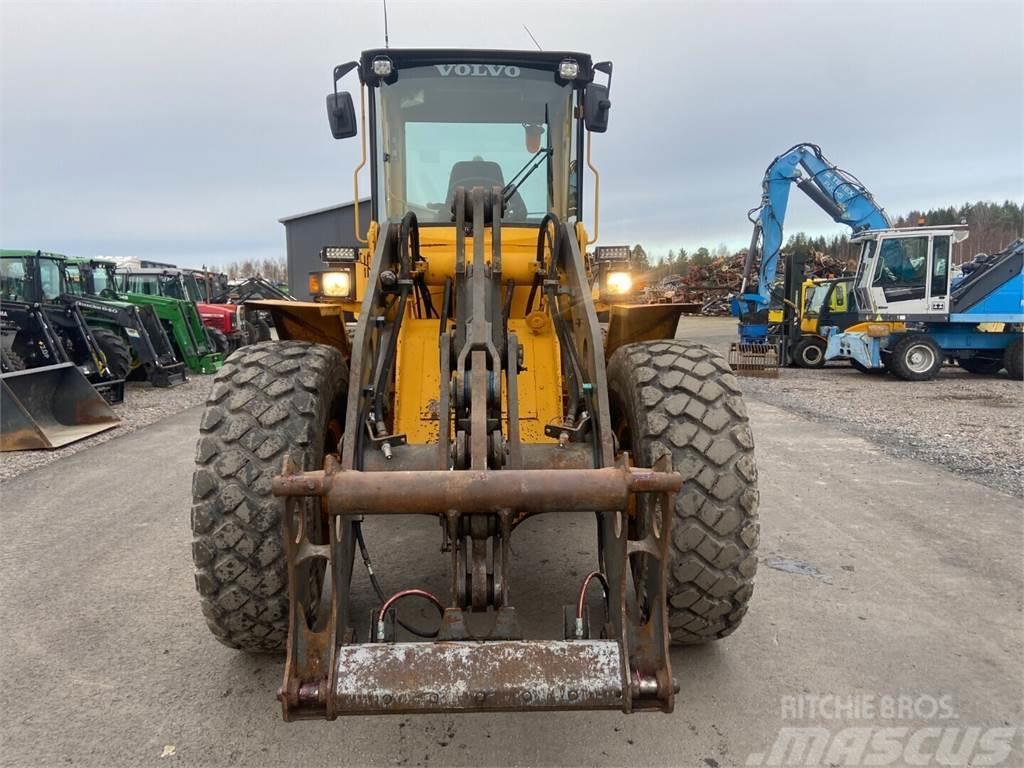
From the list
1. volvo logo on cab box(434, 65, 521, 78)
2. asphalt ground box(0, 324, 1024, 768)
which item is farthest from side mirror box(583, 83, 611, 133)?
asphalt ground box(0, 324, 1024, 768)

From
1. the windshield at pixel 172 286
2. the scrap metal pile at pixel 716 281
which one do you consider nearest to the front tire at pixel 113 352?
the windshield at pixel 172 286

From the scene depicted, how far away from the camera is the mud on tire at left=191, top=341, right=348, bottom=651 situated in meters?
2.38

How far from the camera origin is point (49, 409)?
805 centimetres

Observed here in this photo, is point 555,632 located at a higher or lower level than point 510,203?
lower

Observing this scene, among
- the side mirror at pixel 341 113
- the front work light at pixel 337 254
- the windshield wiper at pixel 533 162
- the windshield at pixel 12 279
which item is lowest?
the front work light at pixel 337 254

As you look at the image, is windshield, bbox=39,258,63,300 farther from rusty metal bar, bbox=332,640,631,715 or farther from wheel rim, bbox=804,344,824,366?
wheel rim, bbox=804,344,824,366

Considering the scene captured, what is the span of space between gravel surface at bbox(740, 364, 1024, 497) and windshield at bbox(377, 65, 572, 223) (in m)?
4.55

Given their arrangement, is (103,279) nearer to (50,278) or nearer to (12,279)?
(50,278)

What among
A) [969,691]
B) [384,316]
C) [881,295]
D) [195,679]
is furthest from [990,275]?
[195,679]

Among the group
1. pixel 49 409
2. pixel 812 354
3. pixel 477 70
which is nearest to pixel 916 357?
pixel 812 354

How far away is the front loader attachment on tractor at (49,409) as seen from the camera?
705 centimetres

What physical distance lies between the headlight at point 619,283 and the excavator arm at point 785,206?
1339cm

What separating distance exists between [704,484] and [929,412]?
28.5 ft

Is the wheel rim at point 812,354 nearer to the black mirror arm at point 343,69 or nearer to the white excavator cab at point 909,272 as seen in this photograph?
the white excavator cab at point 909,272
